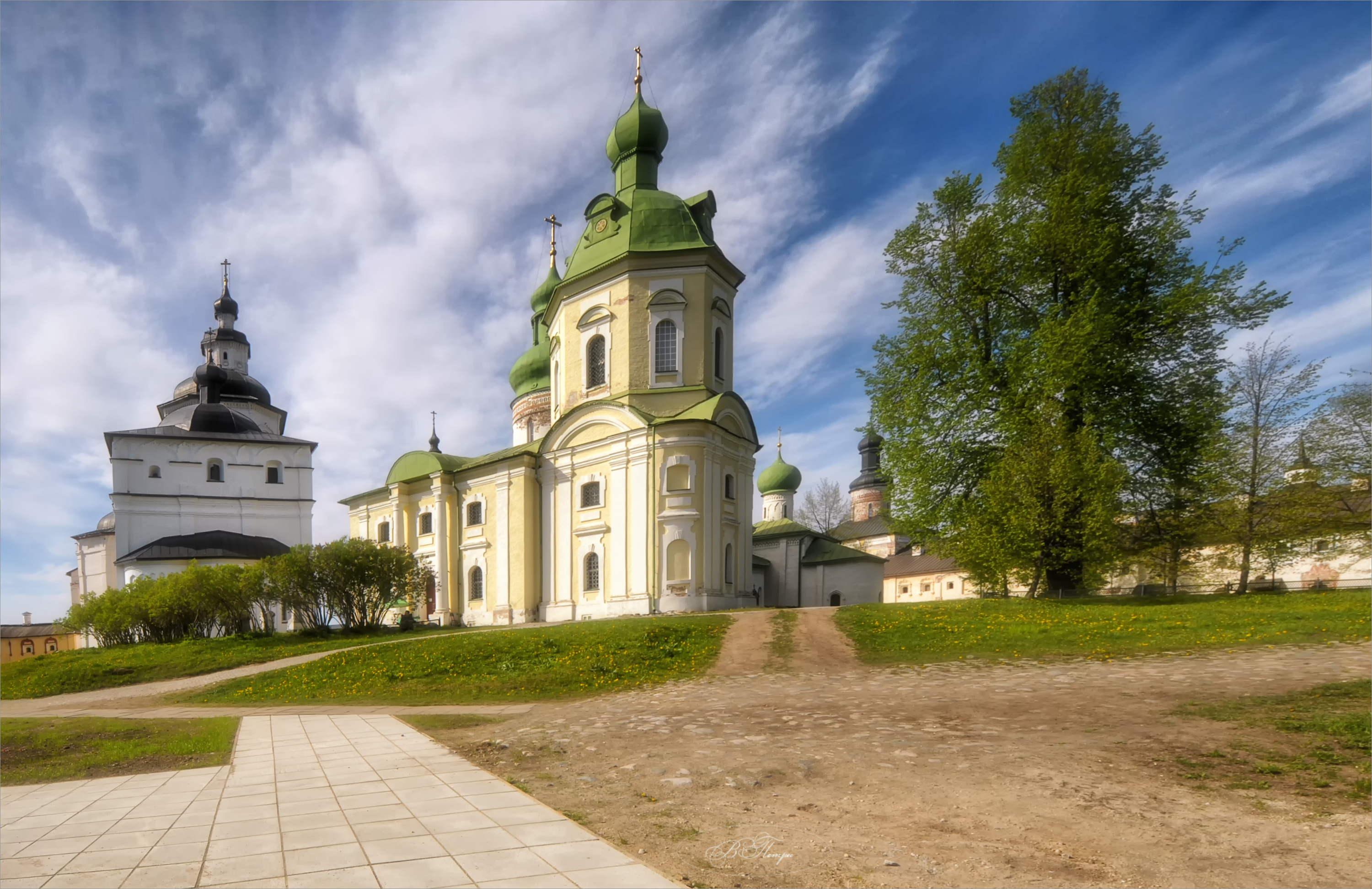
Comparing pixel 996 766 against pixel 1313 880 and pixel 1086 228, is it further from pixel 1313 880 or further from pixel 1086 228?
pixel 1086 228

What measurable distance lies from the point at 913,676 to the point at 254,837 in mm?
9474

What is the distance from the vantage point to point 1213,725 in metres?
A: 6.57

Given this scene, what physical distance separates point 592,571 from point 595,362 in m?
8.29

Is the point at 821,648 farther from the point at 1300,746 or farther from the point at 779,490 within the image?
the point at 779,490

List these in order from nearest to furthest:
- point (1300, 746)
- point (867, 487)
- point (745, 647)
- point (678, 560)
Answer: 1. point (1300, 746)
2. point (745, 647)
3. point (678, 560)
4. point (867, 487)

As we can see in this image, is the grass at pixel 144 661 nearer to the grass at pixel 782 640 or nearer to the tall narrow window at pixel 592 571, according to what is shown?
the tall narrow window at pixel 592 571

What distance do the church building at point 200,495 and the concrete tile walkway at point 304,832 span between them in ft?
116

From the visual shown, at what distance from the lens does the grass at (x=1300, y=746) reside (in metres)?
4.86

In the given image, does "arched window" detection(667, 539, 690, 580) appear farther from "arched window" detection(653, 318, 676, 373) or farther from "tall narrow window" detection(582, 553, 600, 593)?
"arched window" detection(653, 318, 676, 373)

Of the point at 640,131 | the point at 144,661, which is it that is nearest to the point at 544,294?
the point at 640,131

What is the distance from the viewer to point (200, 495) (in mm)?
38250

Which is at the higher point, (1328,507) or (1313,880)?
(1328,507)

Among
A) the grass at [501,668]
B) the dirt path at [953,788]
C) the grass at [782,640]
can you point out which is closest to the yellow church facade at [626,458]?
the grass at [782,640]

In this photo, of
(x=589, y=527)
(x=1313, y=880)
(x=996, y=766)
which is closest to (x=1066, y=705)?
(x=996, y=766)
